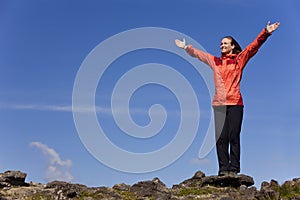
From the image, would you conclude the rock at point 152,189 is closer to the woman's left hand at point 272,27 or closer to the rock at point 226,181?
the rock at point 226,181

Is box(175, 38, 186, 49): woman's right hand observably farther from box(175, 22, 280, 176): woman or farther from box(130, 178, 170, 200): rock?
box(130, 178, 170, 200): rock

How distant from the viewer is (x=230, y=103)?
56.1ft

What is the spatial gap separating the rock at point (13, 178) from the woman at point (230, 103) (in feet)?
22.2

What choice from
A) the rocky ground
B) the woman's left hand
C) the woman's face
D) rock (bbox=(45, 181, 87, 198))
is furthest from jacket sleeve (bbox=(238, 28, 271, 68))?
rock (bbox=(45, 181, 87, 198))

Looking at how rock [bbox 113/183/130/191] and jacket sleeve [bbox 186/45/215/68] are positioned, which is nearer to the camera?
rock [bbox 113/183/130/191]

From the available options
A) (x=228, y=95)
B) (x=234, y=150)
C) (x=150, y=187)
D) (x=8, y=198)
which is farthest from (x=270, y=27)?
(x=8, y=198)

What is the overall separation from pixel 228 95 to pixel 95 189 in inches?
228

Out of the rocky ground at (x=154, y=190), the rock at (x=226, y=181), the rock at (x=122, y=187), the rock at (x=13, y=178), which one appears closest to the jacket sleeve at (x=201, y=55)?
the rock at (x=226, y=181)

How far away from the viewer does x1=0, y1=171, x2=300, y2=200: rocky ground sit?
14312 mm

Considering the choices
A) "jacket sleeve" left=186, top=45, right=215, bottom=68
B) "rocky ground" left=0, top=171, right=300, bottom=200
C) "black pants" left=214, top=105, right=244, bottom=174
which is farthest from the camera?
"jacket sleeve" left=186, top=45, right=215, bottom=68

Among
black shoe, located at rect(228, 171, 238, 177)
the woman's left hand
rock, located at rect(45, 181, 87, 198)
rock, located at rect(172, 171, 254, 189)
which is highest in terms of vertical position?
the woman's left hand

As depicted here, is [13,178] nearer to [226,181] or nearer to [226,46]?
[226,181]

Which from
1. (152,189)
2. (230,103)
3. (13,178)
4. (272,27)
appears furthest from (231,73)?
(13,178)

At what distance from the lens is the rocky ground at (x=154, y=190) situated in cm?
1431
